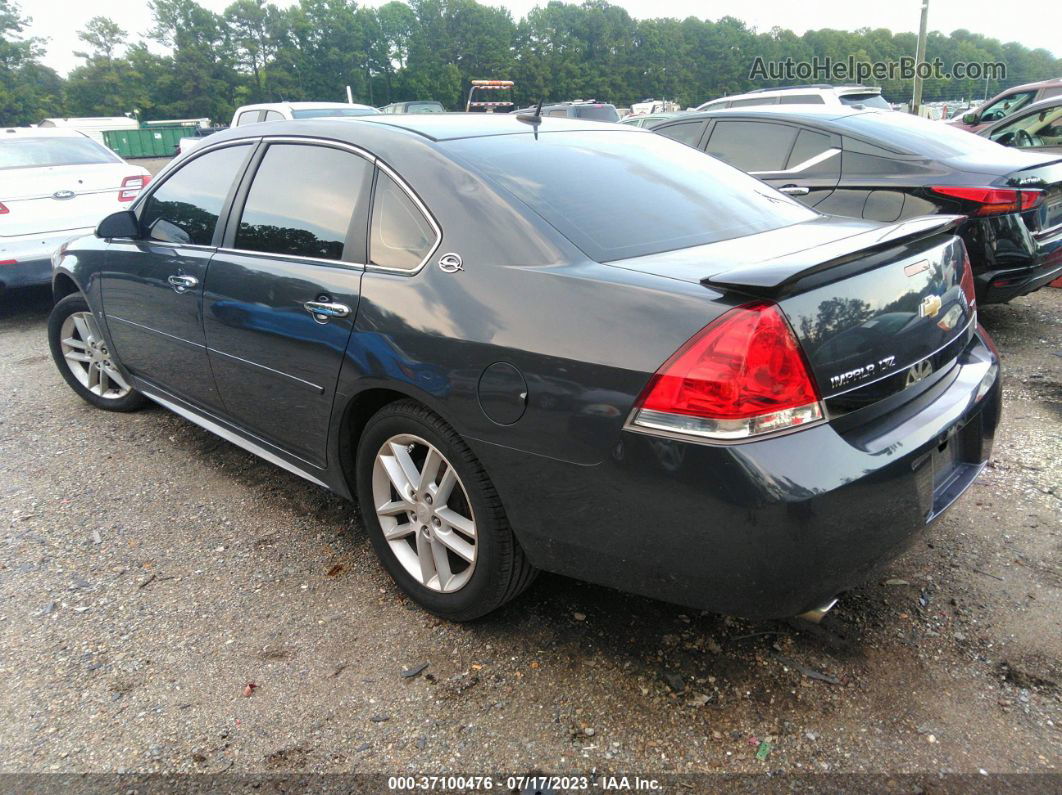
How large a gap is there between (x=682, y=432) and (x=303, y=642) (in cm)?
155

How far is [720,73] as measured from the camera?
334ft

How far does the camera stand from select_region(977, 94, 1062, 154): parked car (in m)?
8.04

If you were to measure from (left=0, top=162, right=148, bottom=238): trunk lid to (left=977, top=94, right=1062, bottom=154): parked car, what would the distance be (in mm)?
9057

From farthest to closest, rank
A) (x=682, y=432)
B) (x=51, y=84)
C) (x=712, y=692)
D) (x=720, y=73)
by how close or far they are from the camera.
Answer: (x=720, y=73) → (x=51, y=84) → (x=712, y=692) → (x=682, y=432)

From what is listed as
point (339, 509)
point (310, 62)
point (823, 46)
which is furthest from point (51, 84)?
point (823, 46)

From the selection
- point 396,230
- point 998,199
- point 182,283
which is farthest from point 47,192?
point 998,199

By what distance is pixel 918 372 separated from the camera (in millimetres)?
2189

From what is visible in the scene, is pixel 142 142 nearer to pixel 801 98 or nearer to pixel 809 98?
pixel 801 98

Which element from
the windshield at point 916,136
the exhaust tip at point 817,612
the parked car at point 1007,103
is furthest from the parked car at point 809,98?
the exhaust tip at point 817,612

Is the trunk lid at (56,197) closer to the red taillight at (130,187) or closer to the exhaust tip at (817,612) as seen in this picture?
the red taillight at (130,187)

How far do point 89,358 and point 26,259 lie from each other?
273 cm

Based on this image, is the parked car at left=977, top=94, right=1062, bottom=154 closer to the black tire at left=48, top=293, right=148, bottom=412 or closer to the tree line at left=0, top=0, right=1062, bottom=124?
the black tire at left=48, top=293, right=148, bottom=412

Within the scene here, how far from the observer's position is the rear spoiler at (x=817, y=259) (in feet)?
6.07

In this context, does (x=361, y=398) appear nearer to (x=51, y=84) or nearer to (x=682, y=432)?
(x=682, y=432)
